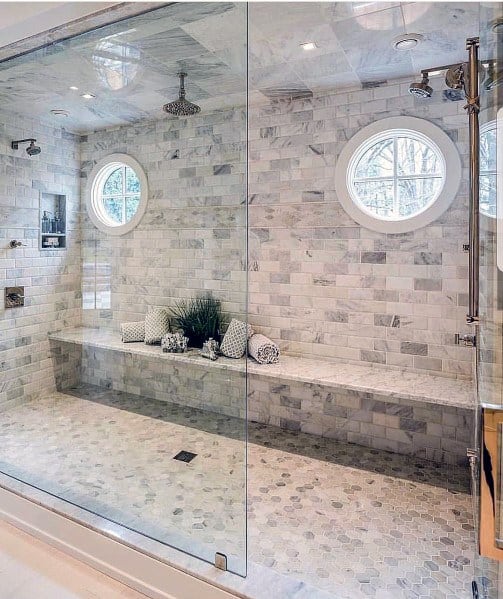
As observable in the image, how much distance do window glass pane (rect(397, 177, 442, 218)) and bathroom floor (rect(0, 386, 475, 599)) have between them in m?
1.71

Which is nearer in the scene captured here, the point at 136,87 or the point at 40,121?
the point at 136,87

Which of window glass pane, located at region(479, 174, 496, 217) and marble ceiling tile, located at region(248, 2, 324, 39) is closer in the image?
window glass pane, located at region(479, 174, 496, 217)

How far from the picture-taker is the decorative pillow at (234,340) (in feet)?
7.57

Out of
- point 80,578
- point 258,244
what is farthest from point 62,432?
point 258,244

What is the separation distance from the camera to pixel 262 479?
2.69m

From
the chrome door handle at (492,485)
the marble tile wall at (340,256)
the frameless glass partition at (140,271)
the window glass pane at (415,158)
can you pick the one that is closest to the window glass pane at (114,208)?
the frameless glass partition at (140,271)

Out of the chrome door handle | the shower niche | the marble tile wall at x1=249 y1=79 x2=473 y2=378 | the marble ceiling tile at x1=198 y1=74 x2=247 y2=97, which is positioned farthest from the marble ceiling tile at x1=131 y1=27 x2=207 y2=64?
the chrome door handle

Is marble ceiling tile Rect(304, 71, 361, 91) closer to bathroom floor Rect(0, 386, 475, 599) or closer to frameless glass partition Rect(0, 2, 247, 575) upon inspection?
frameless glass partition Rect(0, 2, 247, 575)

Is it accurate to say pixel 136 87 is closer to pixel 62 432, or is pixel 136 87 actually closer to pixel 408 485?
pixel 62 432

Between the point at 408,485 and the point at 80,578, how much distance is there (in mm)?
1818

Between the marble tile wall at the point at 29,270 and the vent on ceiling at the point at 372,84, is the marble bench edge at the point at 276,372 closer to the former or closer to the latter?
the marble tile wall at the point at 29,270

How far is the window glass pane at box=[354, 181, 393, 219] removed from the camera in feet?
10.4

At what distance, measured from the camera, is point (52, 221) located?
3.06 metres

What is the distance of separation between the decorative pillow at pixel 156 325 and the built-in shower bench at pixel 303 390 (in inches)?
2.6
